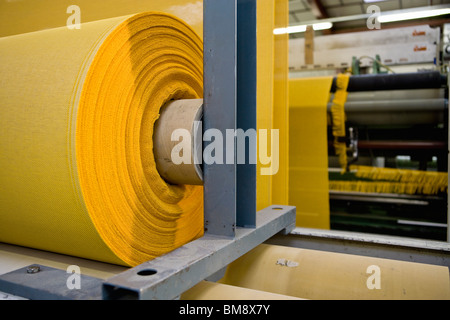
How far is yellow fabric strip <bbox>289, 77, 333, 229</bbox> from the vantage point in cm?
177

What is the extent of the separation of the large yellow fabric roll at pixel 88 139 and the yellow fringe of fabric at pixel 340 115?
4.19 ft

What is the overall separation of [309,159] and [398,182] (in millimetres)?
538

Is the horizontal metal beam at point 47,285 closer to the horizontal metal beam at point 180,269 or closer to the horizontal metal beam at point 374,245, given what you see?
the horizontal metal beam at point 180,269

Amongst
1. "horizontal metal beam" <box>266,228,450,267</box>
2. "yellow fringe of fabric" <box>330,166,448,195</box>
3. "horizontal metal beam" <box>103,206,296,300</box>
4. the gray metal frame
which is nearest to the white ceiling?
"yellow fringe of fabric" <box>330,166,448,195</box>

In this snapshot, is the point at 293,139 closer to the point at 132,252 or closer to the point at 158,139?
the point at 158,139

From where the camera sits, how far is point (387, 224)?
2143 millimetres

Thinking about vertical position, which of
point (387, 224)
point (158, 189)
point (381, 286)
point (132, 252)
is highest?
point (158, 189)

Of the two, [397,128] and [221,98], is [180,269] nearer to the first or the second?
[221,98]

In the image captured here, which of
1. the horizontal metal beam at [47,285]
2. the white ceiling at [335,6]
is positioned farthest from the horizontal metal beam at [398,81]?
the white ceiling at [335,6]

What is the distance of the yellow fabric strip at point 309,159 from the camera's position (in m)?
1.77

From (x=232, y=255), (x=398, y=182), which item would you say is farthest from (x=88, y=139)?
(x=398, y=182)

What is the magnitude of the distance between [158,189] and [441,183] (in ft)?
5.30
